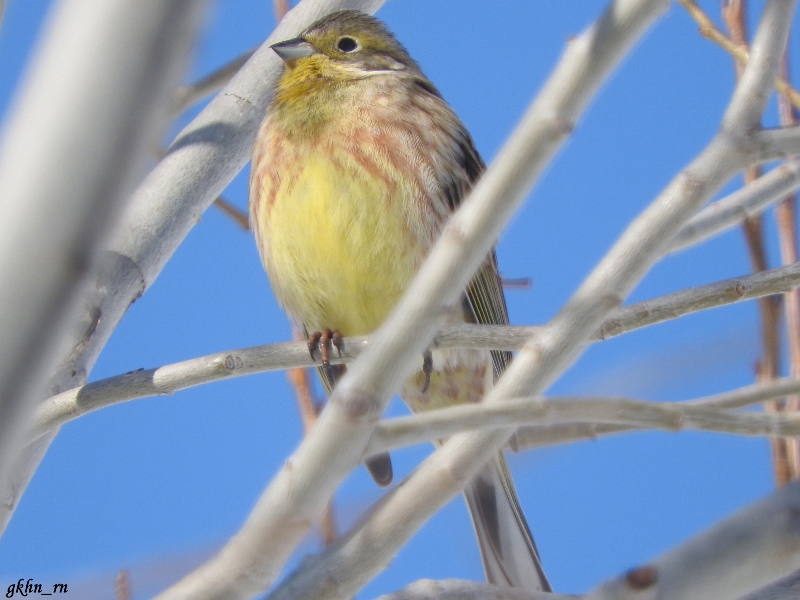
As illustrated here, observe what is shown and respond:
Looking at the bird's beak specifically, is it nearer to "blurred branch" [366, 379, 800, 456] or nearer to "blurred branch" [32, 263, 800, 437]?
"blurred branch" [32, 263, 800, 437]

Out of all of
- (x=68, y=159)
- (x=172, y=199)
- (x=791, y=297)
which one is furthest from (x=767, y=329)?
(x=68, y=159)

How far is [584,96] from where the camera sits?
3.82 feet

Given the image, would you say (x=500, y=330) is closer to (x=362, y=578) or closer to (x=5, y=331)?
(x=362, y=578)

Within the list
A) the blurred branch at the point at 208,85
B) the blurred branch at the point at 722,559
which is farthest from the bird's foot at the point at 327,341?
the blurred branch at the point at 722,559

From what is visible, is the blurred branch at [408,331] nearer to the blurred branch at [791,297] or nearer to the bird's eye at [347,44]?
the blurred branch at [791,297]

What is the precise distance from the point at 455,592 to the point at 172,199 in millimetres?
1717

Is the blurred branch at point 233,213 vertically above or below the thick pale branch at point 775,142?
above

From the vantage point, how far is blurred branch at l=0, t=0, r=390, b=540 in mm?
2506

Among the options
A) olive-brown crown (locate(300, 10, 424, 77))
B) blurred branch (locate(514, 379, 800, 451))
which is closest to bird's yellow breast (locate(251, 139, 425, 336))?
olive-brown crown (locate(300, 10, 424, 77))

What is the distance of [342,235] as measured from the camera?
2.89 m

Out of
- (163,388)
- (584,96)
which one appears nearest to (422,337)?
(584,96)

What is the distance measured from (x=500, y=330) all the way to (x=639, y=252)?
519mm

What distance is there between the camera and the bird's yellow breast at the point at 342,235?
2904 millimetres

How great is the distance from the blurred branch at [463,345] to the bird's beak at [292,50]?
5.35ft
